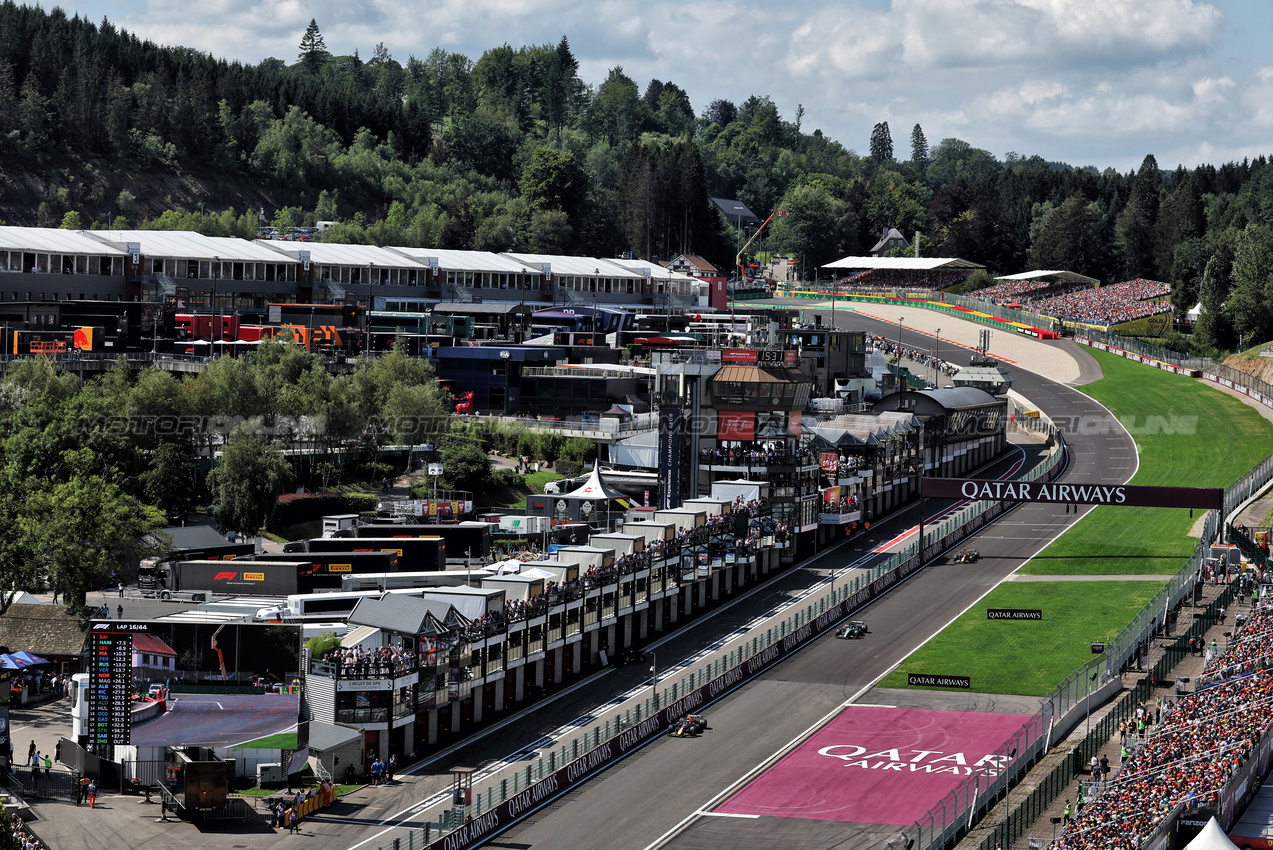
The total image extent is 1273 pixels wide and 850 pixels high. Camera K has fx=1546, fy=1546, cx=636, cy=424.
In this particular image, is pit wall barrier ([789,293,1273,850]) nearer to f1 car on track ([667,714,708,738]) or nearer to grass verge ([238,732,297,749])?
f1 car on track ([667,714,708,738])

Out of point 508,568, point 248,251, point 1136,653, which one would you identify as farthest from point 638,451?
point 248,251

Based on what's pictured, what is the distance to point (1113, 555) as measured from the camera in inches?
3996

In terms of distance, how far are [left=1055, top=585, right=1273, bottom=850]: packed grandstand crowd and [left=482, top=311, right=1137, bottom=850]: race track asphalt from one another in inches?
328

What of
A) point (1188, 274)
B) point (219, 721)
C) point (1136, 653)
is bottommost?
point (219, 721)

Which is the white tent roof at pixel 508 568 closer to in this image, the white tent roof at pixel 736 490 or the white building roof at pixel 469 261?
the white tent roof at pixel 736 490

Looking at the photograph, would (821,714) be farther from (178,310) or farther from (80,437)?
(178,310)

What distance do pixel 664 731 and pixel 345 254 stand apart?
372ft

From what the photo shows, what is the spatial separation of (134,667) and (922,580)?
4999cm

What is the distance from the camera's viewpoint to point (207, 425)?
344ft

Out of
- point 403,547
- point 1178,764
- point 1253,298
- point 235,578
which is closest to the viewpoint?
point 1178,764

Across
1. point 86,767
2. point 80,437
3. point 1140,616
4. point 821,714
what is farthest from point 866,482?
point 86,767

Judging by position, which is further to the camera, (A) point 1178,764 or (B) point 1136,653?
(B) point 1136,653

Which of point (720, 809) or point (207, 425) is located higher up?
point (207, 425)

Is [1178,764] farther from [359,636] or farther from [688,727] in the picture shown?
[359,636]
